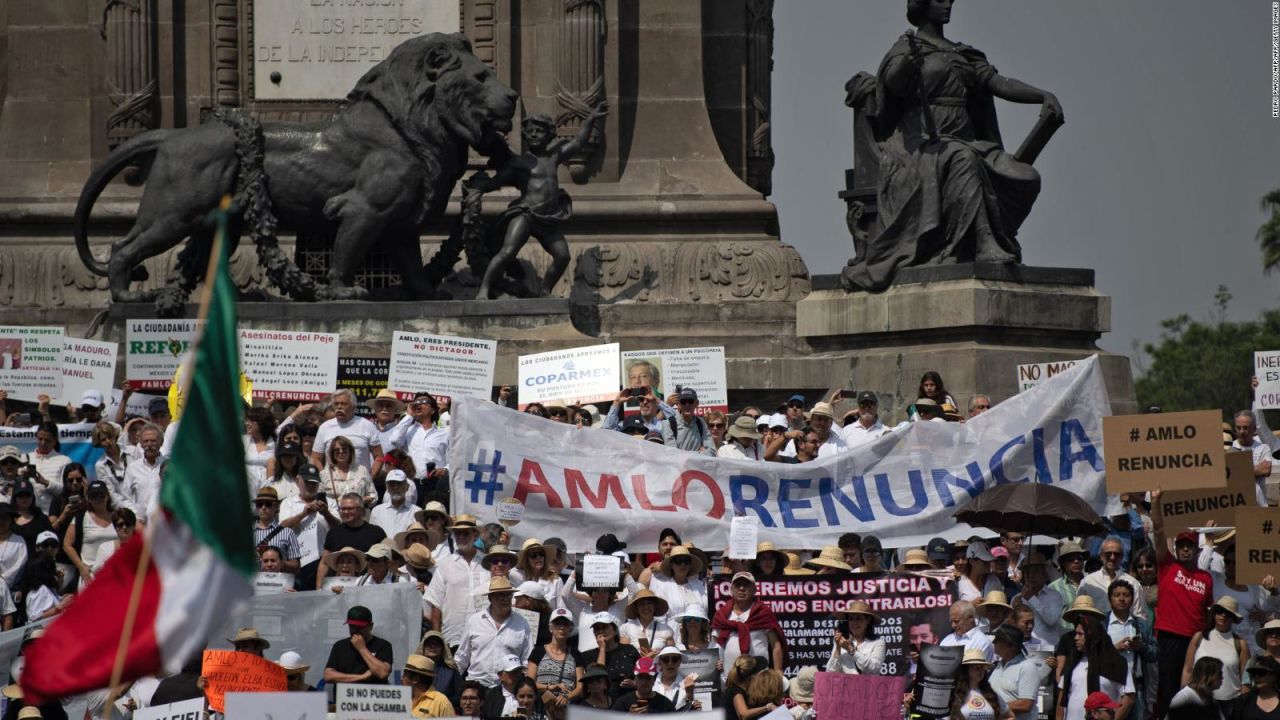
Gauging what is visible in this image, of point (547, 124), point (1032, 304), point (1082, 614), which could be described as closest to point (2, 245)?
point (547, 124)

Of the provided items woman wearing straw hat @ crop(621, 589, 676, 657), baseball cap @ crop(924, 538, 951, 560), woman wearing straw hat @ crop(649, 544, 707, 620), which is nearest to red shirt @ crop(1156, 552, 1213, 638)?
baseball cap @ crop(924, 538, 951, 560)

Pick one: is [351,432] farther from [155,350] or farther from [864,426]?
[864,426]

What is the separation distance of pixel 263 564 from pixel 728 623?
3.07m

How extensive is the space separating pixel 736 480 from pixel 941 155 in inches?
220

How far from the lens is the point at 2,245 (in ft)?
94.7

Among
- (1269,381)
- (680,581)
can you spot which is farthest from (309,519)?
(1269,381)

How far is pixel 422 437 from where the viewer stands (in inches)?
811

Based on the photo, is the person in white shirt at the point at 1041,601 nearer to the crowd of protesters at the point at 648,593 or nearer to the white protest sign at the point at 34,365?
the crowd of protesters at the point at 648,593

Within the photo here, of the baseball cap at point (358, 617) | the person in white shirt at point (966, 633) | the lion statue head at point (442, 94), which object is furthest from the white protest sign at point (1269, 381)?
the baseball cap at point (358, 617)

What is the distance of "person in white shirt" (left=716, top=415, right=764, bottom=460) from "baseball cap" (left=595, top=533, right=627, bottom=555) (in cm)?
197

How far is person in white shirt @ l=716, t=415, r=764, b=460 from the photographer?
19.8 metres

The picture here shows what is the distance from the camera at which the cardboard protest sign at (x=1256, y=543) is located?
16.7 meters

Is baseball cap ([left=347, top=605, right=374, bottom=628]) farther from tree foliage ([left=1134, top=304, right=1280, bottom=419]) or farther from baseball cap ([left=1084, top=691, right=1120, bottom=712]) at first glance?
tree foliage ([left=1134, top=304, right=1280, bottom=419])

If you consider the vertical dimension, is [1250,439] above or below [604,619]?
above
